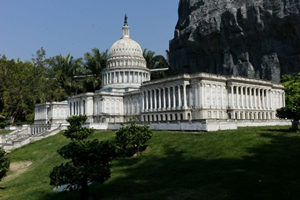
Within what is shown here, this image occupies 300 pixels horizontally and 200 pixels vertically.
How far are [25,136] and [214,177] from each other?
55.1 m

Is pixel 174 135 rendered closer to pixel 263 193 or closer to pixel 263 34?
pixel 263 193

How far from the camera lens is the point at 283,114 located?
123ft

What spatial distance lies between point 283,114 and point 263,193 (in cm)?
2085

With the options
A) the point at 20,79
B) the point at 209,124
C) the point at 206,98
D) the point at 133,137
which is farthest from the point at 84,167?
the point at 20,79

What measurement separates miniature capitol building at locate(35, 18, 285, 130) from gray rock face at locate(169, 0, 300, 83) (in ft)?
29.0

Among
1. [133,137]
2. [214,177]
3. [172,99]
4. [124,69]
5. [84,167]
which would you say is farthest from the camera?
[124,69]

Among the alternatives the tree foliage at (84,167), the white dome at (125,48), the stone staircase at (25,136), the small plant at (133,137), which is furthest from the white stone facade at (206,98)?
the tree foliage at (84,167)

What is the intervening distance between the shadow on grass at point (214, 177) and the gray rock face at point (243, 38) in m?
49.8

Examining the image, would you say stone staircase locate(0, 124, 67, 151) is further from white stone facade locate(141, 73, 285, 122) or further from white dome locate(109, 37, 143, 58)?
white dome locate(109, 37, 143, 58)

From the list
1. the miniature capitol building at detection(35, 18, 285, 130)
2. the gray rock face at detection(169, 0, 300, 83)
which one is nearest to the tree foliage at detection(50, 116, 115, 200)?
the miniature capitol building at detection(35, 18, 285, 130)

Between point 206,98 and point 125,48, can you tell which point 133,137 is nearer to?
point 206,98

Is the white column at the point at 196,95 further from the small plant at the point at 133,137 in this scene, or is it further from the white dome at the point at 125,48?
the white dome at the point at 125,48

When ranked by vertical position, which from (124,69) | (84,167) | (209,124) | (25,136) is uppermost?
(124,69)

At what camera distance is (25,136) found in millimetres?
68375
